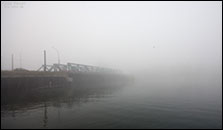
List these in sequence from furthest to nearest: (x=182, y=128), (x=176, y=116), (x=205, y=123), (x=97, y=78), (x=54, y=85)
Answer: (x=97, y=78) → (x=54, y=85) → (x=176, y=116) → (x=205, y=123) → (x=182, y=128)

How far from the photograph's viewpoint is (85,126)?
13844 mm

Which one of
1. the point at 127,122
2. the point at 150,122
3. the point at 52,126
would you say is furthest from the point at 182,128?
the point at 52,126

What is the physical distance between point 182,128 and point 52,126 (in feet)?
38.2

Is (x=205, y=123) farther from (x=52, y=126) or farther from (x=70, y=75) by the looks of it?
(x=70, y=75)

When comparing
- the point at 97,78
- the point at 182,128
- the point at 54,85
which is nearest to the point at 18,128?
the point at 182,128

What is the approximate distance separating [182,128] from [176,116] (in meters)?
3.76

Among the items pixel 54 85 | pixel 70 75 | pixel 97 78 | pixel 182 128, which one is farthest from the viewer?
pixel 97 78

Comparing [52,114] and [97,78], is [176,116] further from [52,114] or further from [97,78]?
[97,78]

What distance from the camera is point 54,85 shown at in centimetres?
5206

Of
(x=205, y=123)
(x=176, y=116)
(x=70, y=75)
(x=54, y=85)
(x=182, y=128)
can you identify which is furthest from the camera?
(x=70, y=75)

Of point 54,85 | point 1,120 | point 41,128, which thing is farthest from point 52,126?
point 54,85

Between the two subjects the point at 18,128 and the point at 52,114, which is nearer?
the point at 18,128

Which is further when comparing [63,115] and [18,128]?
[63,115]

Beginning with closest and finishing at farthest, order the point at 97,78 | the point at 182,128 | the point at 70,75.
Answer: the point at 182,128
the point at 70,75
the point at 97,78
